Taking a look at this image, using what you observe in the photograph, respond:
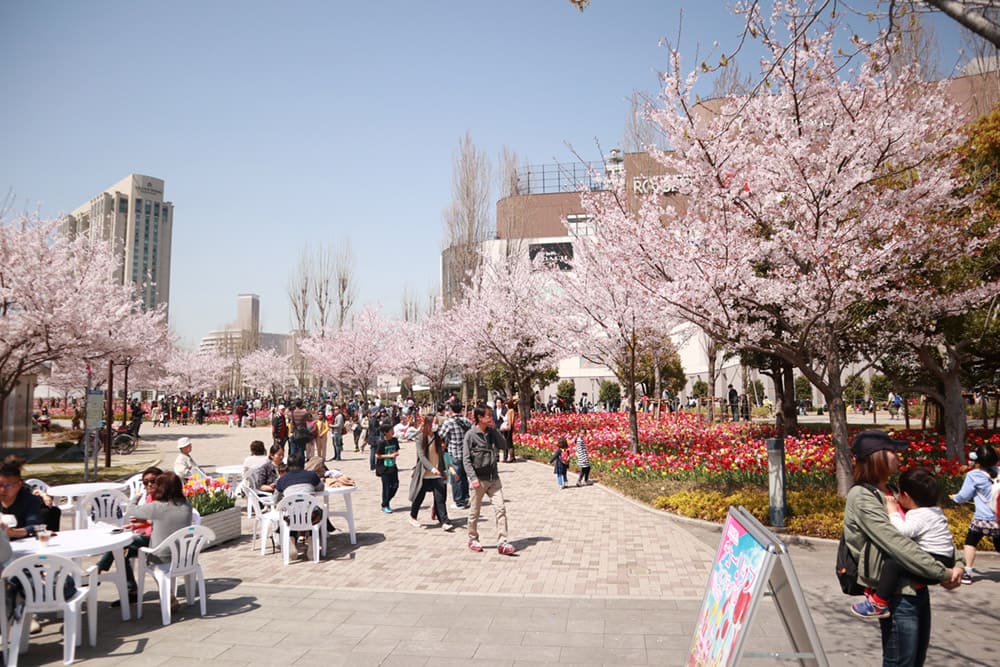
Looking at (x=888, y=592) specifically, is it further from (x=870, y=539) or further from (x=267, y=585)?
(x=267, y=585)

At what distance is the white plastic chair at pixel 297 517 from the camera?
25.5ft

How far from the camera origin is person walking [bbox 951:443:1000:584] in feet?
21.8

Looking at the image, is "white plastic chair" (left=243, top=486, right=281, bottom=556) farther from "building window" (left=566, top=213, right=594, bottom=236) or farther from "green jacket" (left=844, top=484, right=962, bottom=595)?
"building window" (left=566, top=213, right=594, bottom=236)

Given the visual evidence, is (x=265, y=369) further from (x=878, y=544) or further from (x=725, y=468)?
(x=878, y=544)

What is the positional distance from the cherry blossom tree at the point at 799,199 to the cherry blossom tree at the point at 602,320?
19.9 feet

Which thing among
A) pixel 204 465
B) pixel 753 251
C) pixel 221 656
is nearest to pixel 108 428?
pixel 204 465

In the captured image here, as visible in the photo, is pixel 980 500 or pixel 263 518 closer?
pixel 980 500

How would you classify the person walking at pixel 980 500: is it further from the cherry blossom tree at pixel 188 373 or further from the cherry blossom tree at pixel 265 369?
the cherry blossom tree at pixel 265 369

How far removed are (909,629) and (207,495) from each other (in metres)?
8.50

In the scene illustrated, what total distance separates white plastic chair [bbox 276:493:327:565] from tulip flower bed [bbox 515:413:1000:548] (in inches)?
228

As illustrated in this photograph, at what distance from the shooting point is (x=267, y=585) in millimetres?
6969

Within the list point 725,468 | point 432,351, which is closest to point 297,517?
point 725,468

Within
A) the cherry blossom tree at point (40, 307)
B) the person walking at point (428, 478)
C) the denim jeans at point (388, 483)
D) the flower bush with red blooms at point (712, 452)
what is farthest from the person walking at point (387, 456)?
the cherry blossom tree at point (40, 307)

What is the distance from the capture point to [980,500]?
6758mm
